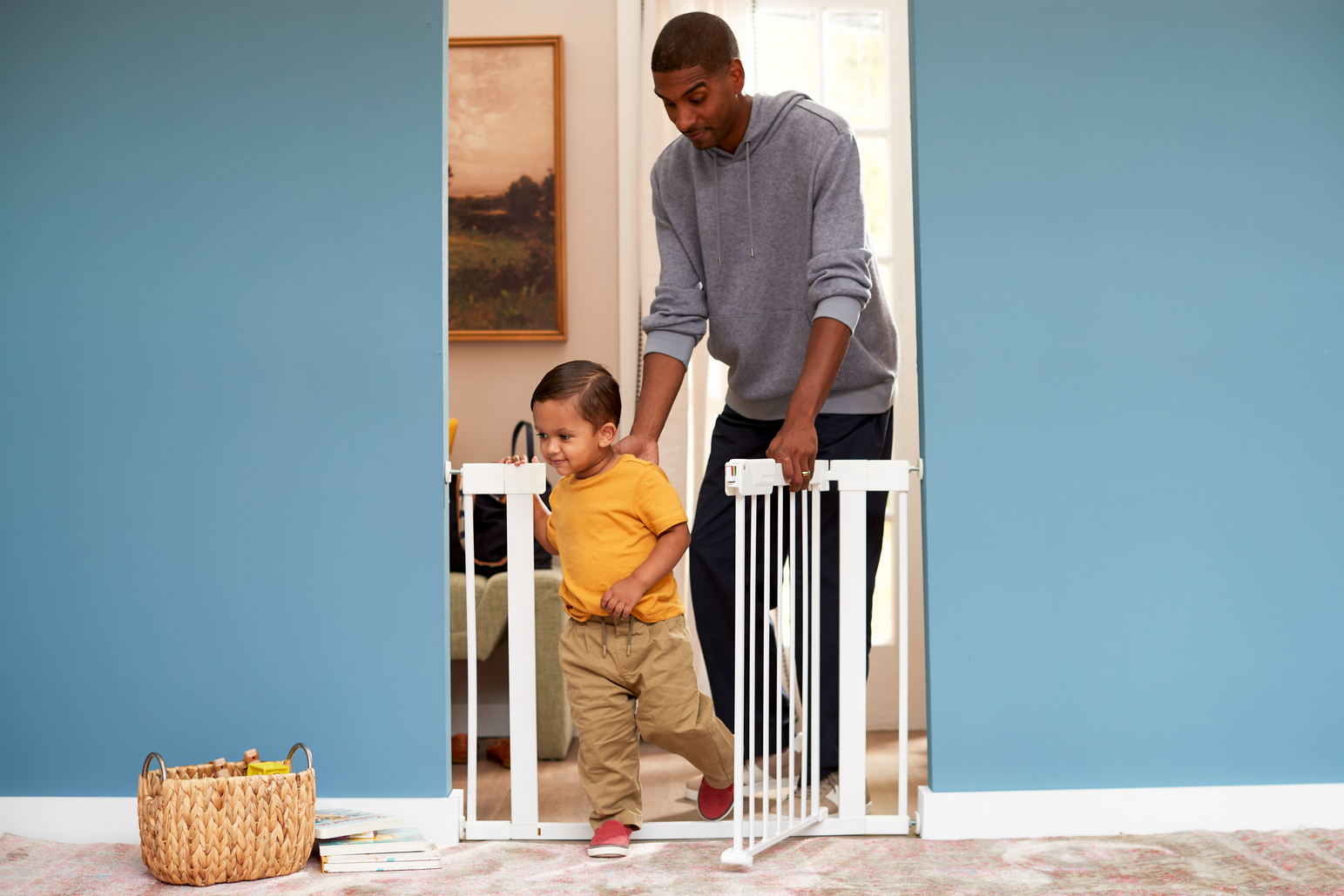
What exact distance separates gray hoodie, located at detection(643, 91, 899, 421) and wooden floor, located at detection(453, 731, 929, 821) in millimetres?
799

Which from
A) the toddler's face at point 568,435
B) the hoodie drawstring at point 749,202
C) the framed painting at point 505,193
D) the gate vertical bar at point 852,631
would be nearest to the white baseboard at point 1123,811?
the gate vertical bar at point 852,631

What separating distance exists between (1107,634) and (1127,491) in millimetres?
248

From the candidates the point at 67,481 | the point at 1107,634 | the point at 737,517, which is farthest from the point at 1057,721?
the point at 67,481

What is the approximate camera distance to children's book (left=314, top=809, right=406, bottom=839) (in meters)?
1.71

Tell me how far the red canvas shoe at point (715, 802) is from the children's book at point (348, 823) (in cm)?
51

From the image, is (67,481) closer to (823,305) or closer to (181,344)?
(181,344)

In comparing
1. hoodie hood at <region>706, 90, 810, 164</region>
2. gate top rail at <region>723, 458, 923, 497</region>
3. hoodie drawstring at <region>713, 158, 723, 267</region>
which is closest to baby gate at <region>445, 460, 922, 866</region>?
gate top rail at <region>723, 458, 923, 497</region>

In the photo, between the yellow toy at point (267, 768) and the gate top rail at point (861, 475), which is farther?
the gate top rail at point (861, 475)

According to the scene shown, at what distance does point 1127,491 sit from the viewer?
187 centimetres

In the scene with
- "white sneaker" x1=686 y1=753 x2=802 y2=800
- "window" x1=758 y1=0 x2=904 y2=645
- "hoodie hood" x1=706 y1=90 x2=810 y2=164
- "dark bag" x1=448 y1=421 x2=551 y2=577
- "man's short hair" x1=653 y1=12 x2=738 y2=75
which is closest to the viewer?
"man's short hair" x1=653 y1=12 x2=738 y2=75

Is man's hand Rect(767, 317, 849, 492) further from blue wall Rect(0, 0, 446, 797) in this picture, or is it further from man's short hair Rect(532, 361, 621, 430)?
blue wall Rect(0, 0, 446, 797)

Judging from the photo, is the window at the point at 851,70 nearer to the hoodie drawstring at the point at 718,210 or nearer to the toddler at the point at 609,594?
the hoodie drawstring at the point at 718,210

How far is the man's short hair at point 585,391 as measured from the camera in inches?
68.7

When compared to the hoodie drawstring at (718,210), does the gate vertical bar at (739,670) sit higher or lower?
lower
